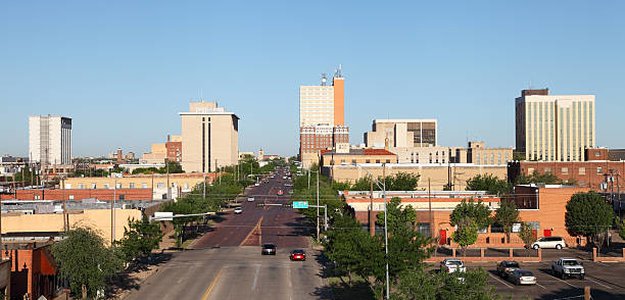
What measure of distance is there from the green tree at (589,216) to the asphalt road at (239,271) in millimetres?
24218

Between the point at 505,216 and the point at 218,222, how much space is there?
42434 millimetres

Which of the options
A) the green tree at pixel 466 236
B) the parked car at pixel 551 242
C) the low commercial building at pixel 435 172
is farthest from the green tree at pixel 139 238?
the low commercial building at pixel 435 172

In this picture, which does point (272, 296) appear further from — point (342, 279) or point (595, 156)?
point (595, 156)

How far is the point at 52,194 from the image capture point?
321ft

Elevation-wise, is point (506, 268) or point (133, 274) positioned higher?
point (506, 268)

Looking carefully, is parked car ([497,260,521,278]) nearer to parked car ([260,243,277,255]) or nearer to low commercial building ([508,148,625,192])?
parked car ([260,243,277,255])

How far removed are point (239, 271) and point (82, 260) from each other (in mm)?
16057

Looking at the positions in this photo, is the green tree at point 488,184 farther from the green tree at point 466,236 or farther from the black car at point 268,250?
the black car at point 268,250

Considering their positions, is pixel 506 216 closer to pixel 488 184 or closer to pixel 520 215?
pixel 520 215

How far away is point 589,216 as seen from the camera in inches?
2662

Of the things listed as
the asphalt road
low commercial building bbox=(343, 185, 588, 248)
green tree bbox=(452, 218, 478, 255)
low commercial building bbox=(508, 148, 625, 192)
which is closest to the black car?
the asphalt road

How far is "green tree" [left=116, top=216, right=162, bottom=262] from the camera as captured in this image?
168 ft

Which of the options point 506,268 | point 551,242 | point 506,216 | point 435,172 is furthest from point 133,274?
point 435,172

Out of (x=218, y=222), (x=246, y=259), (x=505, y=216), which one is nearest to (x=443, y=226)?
(x=505, y=216)
